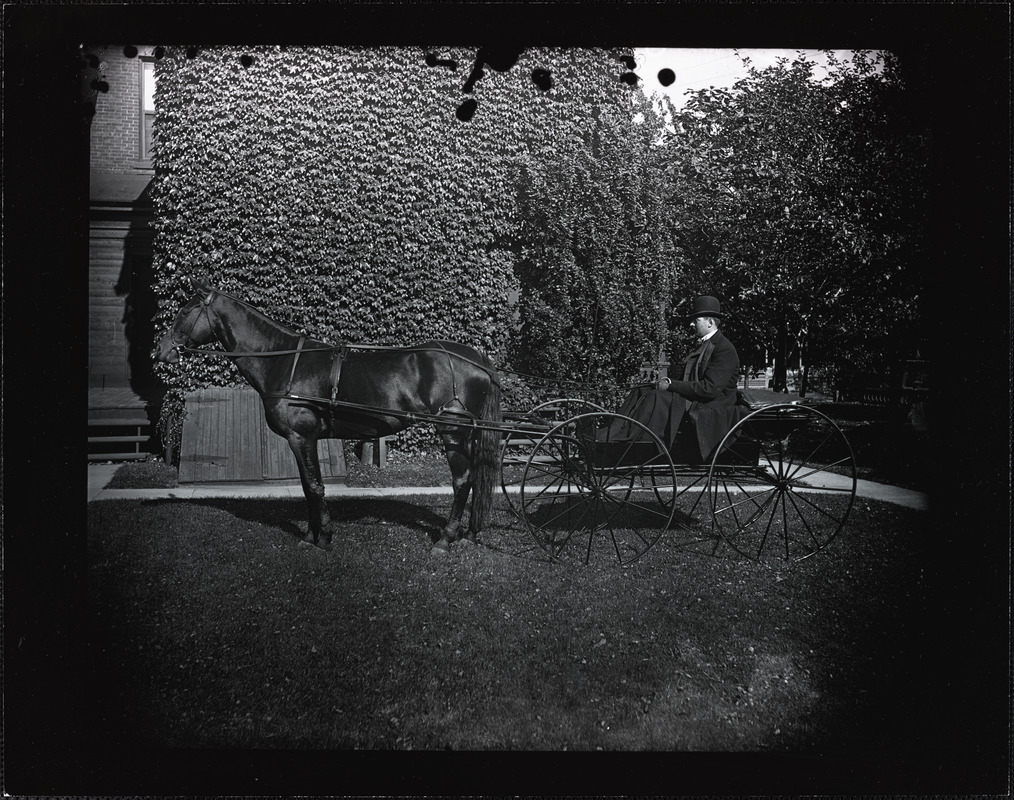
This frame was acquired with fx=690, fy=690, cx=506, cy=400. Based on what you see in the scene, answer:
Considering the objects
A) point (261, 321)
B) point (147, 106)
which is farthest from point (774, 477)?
point (147, 106)

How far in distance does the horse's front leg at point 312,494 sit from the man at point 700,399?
262cm

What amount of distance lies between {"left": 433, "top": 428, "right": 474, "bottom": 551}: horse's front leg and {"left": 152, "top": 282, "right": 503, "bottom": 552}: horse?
0.04ft

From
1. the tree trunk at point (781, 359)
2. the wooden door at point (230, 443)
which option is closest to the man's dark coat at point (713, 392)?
the tree trunk at point (781, 359)

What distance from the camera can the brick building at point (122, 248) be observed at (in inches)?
172

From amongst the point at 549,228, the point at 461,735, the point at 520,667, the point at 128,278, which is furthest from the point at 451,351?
the point at 461,735

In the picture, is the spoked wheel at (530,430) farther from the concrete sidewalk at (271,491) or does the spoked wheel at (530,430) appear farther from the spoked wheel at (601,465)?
the concrete sidewalk at (271,491)

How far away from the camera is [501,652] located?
424cm

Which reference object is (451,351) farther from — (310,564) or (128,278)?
(128,278)

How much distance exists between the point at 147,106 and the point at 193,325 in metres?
1.72

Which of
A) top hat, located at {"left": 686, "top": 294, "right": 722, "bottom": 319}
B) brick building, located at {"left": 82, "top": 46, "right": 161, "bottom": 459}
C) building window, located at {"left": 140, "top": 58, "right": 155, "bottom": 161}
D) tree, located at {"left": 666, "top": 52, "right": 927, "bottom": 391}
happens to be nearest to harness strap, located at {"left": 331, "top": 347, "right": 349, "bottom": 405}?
brick building, located at {"left": 82, "top": 46, "right": 161, "bottom": 459}

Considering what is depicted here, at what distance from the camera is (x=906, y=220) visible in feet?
16.7

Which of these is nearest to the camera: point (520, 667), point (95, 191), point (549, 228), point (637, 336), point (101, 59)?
point (101, 59)

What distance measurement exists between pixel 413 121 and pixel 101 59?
2.46m

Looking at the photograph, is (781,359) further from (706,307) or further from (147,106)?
(147,106)
